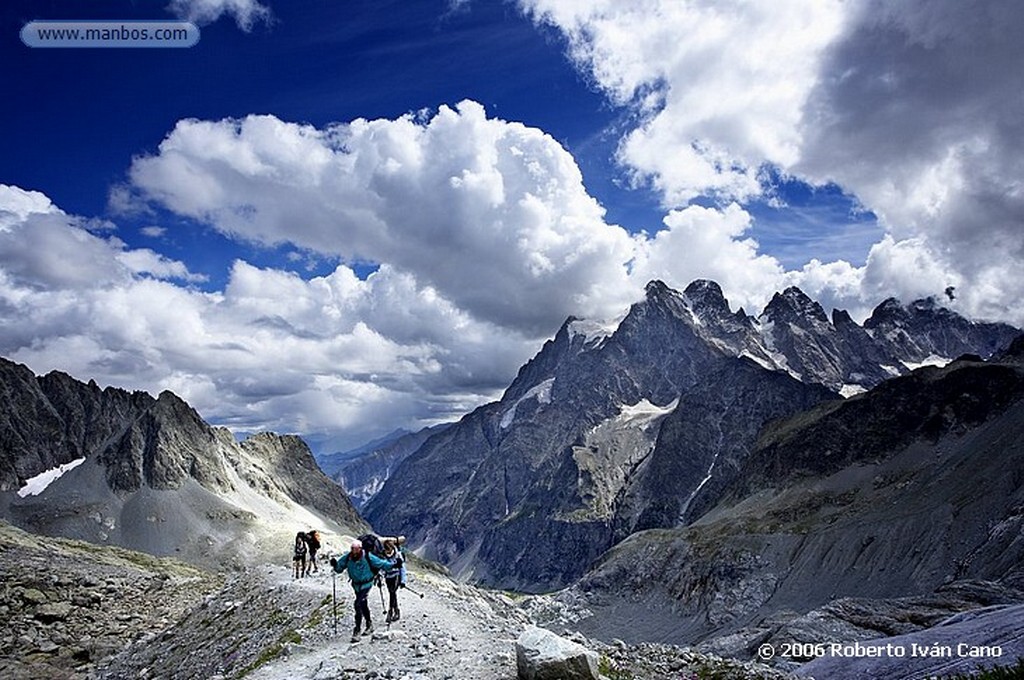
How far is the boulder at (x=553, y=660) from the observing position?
14.9m

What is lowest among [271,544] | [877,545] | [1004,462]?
[271,544]

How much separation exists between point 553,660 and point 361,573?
8735 millimetres

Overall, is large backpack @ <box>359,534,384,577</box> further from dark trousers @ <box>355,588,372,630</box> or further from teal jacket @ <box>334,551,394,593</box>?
dark trousers @ <box>355,588,372,630</box>

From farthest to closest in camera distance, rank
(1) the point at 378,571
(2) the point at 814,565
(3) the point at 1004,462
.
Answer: (2) the point at 814,565 < (3) the point at 1004,462 < (1) the point at 378,571

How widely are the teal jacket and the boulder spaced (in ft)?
24.0

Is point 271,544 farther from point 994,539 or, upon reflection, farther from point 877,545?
point 994,539

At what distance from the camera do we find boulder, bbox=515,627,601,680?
14.9 meters

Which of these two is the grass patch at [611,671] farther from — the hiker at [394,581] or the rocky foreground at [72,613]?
the rocky foreground at [72,613]

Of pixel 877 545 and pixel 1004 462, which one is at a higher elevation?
pixel 1004 462

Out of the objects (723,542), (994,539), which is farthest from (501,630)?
(723,542)

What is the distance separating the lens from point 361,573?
21297 mm

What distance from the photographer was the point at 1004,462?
478ft

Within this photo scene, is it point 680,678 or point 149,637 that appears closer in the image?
point 680,678

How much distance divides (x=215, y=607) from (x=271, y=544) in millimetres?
182622
